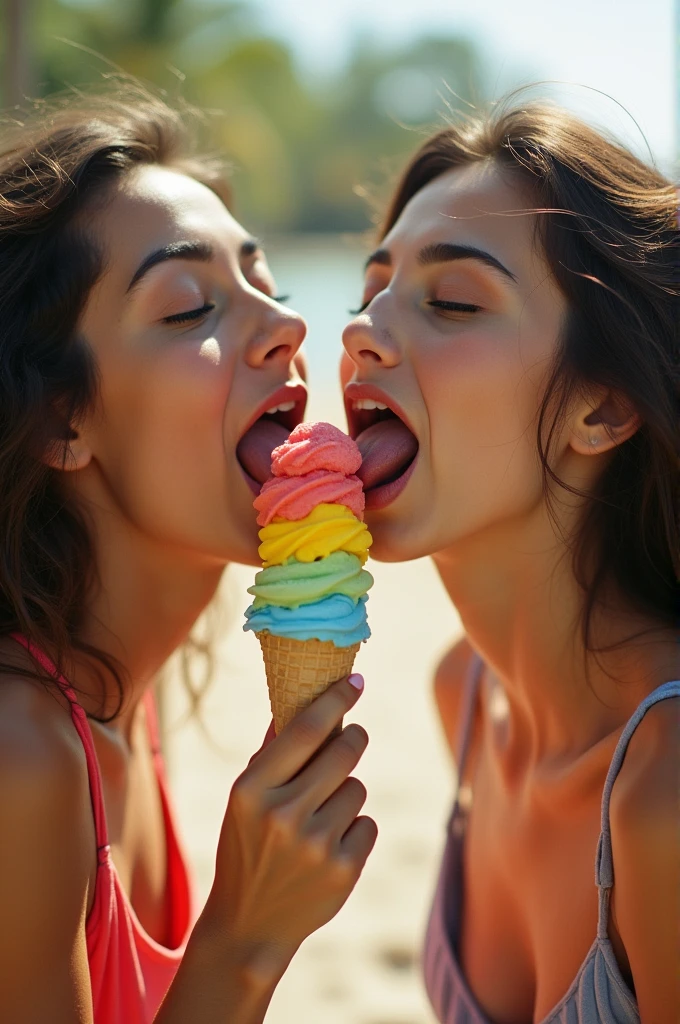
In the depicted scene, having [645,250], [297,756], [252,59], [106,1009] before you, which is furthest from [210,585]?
[252,59]

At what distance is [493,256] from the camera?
2756 millimetres

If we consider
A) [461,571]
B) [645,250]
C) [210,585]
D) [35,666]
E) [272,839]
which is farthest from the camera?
[210,585]

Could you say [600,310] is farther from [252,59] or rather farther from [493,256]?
[252,59]

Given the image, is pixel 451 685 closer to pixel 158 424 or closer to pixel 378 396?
pixel 378 396

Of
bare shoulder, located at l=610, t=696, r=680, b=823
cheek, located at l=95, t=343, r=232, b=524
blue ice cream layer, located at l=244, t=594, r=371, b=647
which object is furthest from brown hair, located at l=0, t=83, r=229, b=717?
bare shoulder, located at l=610, t=696, r=680, b=823

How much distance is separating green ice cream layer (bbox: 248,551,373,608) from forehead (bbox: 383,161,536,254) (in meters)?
1.01

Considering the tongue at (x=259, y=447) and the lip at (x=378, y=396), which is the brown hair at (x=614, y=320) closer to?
the lip at (x=378, y=396)

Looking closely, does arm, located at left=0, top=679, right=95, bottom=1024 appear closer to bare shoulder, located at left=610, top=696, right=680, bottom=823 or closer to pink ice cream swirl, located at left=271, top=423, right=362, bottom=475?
pink ice cream swirl, located at left=271, top=423, right=362, bottom=475

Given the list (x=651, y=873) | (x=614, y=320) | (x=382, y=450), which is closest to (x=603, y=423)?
(x=614, y=320)

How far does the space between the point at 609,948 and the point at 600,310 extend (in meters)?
1.66

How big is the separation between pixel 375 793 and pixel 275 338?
4.03m

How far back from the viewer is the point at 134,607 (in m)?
3.05

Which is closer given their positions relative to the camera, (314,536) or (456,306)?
(314,536)

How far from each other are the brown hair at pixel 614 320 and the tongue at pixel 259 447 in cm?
81
